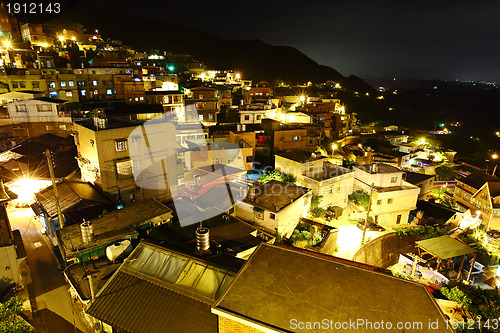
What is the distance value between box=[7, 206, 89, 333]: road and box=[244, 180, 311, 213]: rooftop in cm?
1076

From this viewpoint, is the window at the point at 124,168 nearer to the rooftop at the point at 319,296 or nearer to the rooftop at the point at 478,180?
the rooftop at the point at 319,296

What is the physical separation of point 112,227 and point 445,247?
20812 millimetres

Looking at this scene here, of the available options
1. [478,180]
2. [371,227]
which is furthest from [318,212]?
[478,180]

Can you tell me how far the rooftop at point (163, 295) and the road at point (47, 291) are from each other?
391cm

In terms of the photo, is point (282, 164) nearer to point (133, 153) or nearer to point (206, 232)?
point (133, 153)

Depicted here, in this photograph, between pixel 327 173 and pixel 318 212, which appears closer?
pixel 318 212

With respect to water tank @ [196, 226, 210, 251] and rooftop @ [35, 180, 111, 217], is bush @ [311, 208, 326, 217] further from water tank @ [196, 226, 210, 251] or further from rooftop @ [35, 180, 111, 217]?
rooftop @ [35, 180, 111, 217]

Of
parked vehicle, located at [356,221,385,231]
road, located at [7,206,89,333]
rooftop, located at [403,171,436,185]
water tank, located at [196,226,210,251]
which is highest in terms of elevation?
water tank, located at [196,226,210,251]

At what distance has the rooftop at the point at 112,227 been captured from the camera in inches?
456

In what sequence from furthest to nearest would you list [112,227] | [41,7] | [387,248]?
[41,7]
[387,248]
[112,227]

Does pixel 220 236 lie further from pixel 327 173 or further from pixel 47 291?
pixel 327 173

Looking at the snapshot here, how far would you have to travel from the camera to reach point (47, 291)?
12.4 metres

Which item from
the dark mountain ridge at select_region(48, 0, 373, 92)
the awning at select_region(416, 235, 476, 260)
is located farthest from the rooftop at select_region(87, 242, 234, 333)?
the dark mountain ridge at select_region(48, 0, 373, 92)

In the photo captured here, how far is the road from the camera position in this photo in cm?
1089
